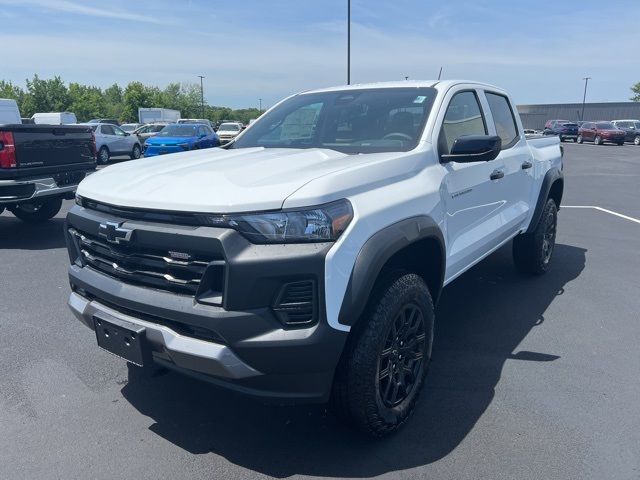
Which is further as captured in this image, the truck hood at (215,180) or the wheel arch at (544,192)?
the wheel arch at (544,192)

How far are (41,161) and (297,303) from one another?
5733mm

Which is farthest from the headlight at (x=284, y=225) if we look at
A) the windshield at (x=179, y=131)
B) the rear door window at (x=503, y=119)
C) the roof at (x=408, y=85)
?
the windshield at (x=179, y=131)

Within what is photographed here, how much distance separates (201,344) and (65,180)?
560cm

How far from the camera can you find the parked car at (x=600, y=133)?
117 feet

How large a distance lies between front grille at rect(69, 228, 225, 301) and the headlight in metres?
0.18

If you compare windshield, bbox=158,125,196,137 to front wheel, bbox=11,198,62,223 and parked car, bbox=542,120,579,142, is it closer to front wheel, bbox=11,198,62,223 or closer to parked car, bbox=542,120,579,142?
front wheel, bbox=11,198,62,223

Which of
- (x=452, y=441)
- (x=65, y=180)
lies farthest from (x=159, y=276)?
(x=65, y=180)

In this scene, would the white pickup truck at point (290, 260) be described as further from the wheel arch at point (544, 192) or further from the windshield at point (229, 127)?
the windshield at point (229, 127)

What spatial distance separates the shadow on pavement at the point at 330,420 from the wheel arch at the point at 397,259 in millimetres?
643

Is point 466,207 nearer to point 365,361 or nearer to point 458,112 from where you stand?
point 458,112

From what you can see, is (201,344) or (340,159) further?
(340,159)

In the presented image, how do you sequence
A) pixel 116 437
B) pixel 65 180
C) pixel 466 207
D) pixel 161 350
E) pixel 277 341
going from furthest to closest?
pixel 65 180 → pixel 466 207 → pixel 116 437 → pixel 161 350 → pixel 277 341

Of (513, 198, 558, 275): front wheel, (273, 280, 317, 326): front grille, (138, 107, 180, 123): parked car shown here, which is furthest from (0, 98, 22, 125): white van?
(138, 107, 180, 123): parked car

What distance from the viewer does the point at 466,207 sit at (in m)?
3.67
